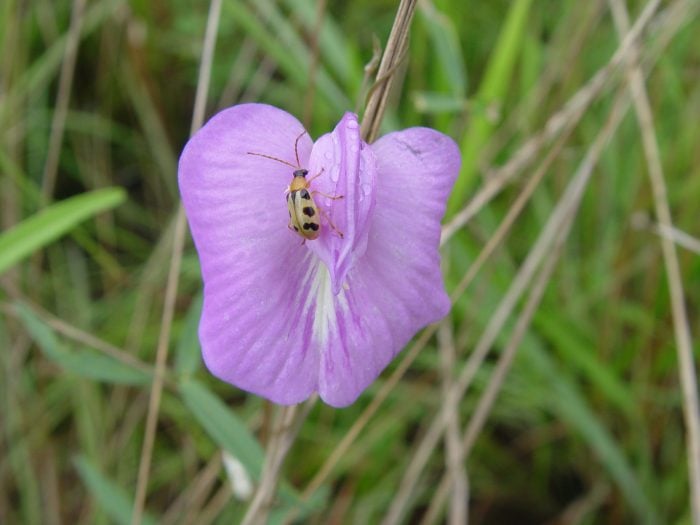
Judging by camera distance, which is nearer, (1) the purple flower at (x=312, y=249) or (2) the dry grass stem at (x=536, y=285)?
(1) the purple flower at (x=312, y=249)

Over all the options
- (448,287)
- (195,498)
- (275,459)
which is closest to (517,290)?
(448,287)

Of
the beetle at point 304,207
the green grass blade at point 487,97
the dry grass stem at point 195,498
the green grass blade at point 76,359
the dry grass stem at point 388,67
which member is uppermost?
the dry grass stem at point 388,67

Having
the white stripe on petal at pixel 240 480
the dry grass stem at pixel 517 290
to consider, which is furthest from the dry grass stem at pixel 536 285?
the white stripe on petal at pixel 240 480

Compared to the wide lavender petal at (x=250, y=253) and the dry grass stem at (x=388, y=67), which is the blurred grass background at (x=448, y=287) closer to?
the dry grass stem at (x=388, y=67)

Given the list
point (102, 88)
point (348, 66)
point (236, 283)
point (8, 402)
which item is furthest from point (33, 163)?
point (236, 283)

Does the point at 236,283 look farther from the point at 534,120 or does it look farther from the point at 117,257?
the point at 117,257

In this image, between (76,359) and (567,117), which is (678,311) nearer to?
(567,117)

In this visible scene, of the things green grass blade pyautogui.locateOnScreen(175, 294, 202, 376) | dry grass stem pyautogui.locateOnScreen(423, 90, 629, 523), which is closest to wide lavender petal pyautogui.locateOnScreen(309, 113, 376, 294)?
green grass blade pyautogui.locateOnScreen(175, 294, 202, 376)
